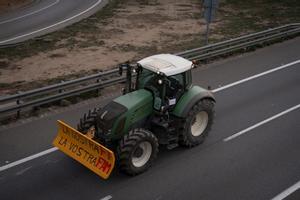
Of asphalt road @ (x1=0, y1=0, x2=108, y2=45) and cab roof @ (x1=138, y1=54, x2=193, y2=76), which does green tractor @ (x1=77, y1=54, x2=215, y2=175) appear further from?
asphalt road @ (x1=0, y1=0, x2=108, y2=45)

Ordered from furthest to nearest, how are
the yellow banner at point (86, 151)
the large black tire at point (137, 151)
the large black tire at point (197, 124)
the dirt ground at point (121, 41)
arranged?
the dirt ground at point (121, 41), the large black tire at point (197, 124), the large black tire at point (137, 151), the yellow banner at point (86, 151)

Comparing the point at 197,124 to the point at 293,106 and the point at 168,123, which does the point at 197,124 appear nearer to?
the point at 168,123

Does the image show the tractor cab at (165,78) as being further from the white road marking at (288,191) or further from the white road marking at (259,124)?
the white road marking at (288,191)

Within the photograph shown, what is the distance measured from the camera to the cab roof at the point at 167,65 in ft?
34.2

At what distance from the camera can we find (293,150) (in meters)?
11.6

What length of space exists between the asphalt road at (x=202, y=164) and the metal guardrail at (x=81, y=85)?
0.54 meters

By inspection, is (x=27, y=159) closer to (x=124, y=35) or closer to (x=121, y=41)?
(x=121, y=41)

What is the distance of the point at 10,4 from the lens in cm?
3500

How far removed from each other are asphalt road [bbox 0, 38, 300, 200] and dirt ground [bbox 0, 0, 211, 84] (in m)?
3.92

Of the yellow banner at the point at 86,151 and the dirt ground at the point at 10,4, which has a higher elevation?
the yellow banner at the point at 86,151

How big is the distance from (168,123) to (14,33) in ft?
58.1

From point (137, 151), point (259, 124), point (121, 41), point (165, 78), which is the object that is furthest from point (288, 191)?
point (121, 41)

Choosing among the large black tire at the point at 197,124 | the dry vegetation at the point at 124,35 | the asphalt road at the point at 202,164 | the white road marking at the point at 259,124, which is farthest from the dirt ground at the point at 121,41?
the white road marking at the point at 259,124

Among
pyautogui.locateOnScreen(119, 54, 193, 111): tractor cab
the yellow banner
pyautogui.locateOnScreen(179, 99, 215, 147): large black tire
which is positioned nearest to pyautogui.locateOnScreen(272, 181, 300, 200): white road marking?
pyautogui.locateOnScreen(179, 99, 215, 147): large black tire
